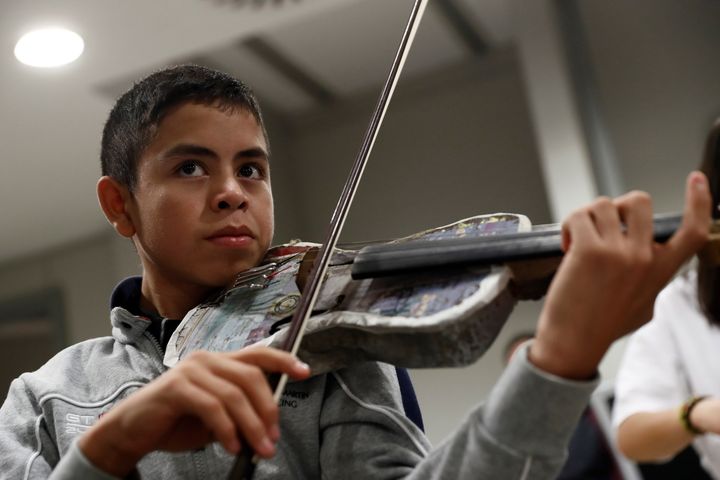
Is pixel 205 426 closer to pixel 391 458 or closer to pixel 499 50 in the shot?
pixel 391 458

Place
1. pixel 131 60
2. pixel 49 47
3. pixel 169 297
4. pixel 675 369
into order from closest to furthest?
1. pixel 169 297
2. pixel 675 369
3. pixel 49 47
4. pixel 131 60

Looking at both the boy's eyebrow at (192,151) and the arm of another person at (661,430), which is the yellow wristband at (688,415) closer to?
the arm of another person at (661,430)

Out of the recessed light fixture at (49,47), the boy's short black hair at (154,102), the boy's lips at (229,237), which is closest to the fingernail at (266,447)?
the boy's lips at (229,237)

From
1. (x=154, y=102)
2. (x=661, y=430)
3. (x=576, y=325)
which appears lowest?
(x=661, y=430)

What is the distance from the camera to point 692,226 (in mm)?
512

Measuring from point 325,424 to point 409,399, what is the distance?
0.11m

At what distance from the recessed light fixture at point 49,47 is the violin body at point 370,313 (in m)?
1.62

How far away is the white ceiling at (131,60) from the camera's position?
2.17m

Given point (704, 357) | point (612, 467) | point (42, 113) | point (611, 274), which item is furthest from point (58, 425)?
point (42, 113)

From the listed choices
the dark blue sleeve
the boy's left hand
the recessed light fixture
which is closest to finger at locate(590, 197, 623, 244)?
the boy's left hand

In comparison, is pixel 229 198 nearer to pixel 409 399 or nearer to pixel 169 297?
pixel 169 297

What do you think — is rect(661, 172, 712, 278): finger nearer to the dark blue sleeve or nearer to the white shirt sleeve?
the dark blue sleeve

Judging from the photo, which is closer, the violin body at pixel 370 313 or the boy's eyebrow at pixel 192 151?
the violin body at pixel 370 313

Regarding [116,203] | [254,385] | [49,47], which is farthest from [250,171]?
[49,47]
